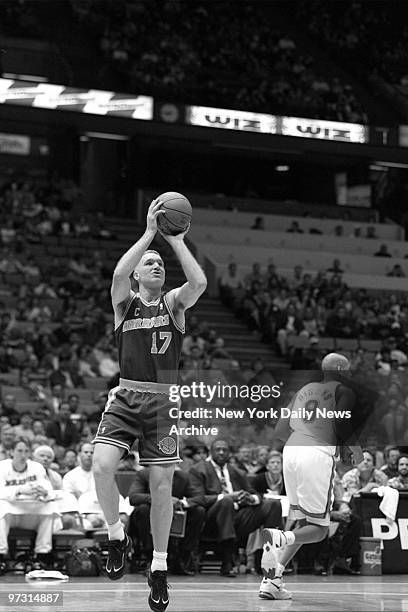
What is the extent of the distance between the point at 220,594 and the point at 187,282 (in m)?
3.49

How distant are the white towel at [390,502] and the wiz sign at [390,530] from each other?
0.27ft

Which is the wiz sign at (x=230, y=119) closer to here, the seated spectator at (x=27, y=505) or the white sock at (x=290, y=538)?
the seated spectator at (x=27, y=505)

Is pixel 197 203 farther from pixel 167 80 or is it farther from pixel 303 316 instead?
pixel 303 316

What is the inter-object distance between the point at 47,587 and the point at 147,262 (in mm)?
3893

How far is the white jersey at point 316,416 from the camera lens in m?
8.89

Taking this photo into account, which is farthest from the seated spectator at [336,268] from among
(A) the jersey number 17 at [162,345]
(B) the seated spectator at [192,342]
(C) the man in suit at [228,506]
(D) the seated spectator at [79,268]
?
(A) the jersey number 17 at [162,345]

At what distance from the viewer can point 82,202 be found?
26953 millimetres

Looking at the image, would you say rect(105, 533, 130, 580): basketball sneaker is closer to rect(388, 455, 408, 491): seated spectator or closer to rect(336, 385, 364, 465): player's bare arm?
rect(336, 385, 364, 465): player's bare arm

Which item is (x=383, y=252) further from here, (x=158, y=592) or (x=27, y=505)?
(x=158, y=592)

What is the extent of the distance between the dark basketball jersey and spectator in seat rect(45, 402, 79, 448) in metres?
8.26

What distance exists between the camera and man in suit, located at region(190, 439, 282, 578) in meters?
11.7

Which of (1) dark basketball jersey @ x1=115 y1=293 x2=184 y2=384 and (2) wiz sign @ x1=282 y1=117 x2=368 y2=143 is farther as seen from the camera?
(2) wiz sign @ x1=282 y1=117 x2=368 y2=143

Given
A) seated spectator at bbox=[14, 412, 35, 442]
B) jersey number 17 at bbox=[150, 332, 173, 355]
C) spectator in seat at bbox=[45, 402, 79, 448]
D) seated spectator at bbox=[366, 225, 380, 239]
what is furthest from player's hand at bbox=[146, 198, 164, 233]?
seated spectator at bbox=[366, 225, 380, 239]

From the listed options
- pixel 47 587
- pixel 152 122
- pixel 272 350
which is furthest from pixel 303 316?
pixel 47 587
